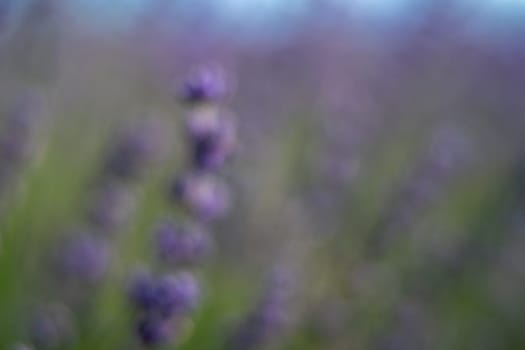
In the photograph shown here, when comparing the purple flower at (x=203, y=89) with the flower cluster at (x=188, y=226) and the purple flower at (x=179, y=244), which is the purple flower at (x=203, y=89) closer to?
the flower cluster at (x=188, y=226)

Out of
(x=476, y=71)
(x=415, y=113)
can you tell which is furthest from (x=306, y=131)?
(x=476, y=71)

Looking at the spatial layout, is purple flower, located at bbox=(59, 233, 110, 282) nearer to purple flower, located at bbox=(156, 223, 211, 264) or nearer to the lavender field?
the lavender field

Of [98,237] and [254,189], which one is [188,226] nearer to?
[98,237]

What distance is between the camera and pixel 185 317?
155cm

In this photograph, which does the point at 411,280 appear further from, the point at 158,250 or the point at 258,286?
the point at 158,250

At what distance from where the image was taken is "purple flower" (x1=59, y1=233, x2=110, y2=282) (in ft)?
7.24

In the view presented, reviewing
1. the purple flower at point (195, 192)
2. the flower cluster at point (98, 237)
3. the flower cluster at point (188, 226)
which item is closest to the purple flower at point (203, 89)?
the flower cluster at point (188, 226)

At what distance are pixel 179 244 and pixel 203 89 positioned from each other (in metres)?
0.22

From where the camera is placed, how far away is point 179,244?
1589mm

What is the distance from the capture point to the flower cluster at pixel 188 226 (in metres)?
1.50

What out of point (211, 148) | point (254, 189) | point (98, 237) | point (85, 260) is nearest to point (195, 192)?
point (211, 148)

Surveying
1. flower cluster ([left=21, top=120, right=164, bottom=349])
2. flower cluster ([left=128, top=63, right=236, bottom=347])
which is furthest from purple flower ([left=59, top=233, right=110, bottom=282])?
flower cluster ([left=128, top=63, right=236, bottom=347])

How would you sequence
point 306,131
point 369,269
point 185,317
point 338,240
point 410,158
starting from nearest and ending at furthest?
point 185,317 < point 369,269 < point 338,240 < point 306,131 < point 410,158

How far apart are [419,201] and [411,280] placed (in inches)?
10.8
